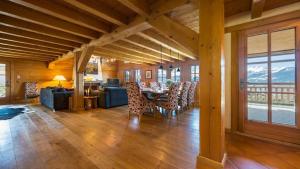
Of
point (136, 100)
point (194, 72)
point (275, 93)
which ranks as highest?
point (194, 72)

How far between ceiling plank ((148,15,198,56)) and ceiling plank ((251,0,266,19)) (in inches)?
35.9

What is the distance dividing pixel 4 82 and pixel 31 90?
1.30 meters

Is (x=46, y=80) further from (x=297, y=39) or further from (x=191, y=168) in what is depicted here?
(x=297, y=39)

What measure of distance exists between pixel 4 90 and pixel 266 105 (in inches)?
403

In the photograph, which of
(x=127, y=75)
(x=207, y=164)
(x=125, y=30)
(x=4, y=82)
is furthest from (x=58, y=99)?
(x=127, y=75)

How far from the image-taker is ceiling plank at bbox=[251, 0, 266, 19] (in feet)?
6.84

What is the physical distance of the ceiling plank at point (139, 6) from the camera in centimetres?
231

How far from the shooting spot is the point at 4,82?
719cm

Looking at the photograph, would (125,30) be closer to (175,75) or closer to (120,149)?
(120,149)

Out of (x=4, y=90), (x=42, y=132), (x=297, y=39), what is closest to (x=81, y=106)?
(x=42, y=132)

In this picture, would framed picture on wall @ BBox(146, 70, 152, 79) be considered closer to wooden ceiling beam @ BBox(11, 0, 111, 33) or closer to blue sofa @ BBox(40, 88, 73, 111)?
blue sofa @ BBox(40, 88, 73, 111)

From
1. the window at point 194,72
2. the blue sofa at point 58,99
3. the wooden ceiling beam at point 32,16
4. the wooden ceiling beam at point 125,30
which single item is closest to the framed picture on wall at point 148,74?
the window at point 194,72

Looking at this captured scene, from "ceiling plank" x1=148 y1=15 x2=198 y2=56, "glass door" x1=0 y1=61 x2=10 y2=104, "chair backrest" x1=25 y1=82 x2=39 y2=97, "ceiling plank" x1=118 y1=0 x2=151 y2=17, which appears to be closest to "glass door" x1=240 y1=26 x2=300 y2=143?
"ceiling plank" x1=148 y1=15 x2=198 y2=56

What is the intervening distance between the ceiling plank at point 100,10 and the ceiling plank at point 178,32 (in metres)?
0.66
